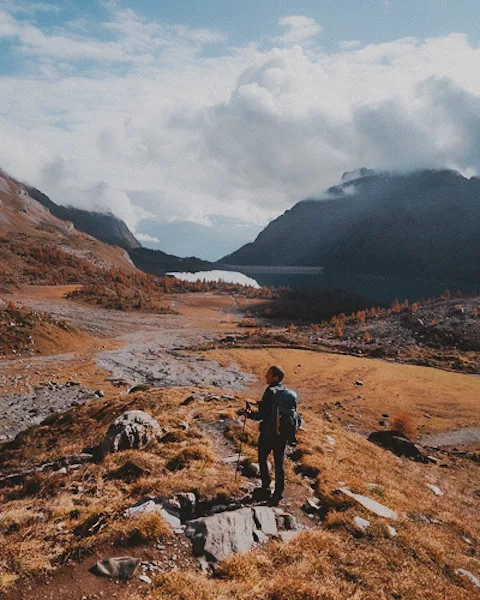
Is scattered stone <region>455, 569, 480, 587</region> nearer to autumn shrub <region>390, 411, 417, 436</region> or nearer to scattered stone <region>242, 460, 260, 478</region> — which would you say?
scattered stone <region>242, 460, 260, 478</region>

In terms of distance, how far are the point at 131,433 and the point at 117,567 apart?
761cm

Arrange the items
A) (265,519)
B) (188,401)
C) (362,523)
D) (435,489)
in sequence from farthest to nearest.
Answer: (188,401), (435,489), (362,523), (265,519)

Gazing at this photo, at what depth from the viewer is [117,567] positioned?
21.4 feet

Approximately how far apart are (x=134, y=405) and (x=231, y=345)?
49.2 meters

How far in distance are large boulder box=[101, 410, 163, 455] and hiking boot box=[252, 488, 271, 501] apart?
17.5 feet

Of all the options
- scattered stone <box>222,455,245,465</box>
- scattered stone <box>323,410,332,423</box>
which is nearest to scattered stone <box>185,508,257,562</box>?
scattered stone <box>222,455,245,465</box>

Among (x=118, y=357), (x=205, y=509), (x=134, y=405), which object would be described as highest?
(x=205, y=509)

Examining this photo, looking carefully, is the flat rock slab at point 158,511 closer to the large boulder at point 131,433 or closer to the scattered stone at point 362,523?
the scattered stone at point 362,523

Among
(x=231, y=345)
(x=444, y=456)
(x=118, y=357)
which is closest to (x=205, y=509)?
(x=444, y=456)

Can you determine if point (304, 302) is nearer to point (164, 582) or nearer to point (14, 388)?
point (14, 388)

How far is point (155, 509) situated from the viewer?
28.2 ft

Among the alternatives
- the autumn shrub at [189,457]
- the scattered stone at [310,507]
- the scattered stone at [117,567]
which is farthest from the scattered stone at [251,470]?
the scattered stone at [117,567]

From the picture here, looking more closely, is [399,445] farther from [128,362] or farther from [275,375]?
[128,362]

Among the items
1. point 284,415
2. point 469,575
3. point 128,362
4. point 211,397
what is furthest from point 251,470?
point 128,362
